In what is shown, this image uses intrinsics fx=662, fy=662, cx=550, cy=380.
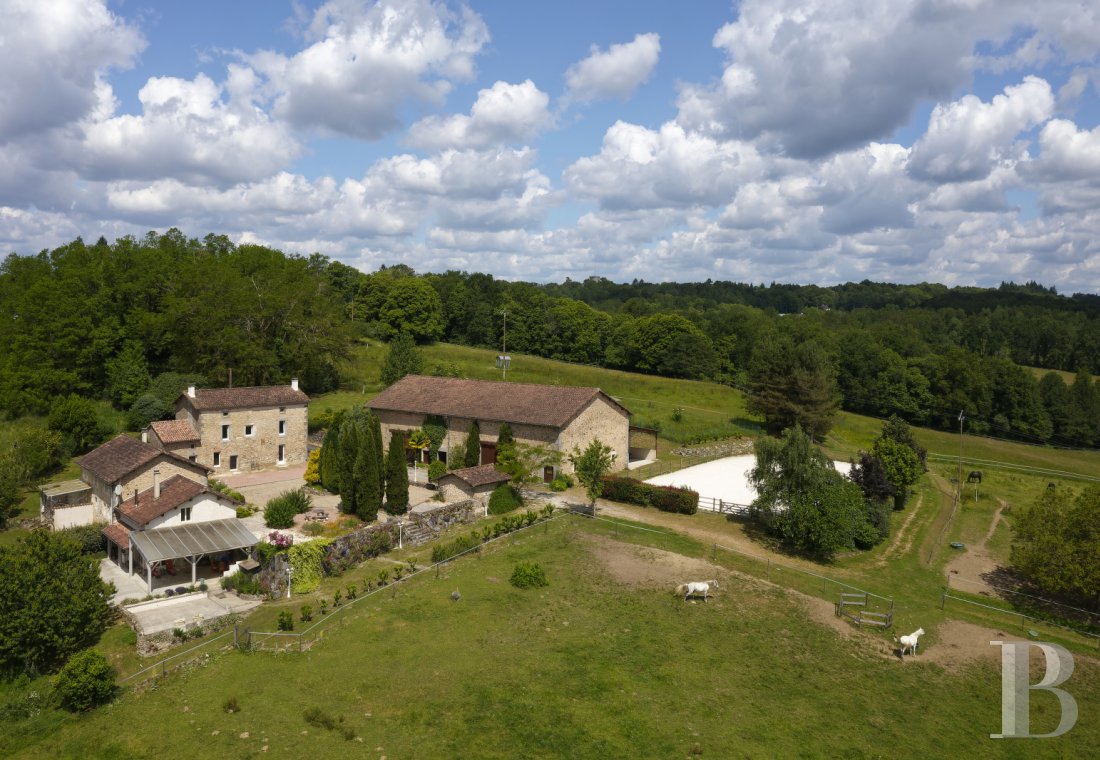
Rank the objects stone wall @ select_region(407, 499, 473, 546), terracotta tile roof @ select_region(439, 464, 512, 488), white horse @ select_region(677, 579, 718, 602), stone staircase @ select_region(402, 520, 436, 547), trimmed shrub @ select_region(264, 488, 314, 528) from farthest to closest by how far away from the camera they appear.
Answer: terracotta tile roof @ select_region(439, 464, 512, 488), trimmed shrub @ select_region(264, 488, 314, 528), stone wall @ select_region(407, 499, 473, 546), stone staircase @ select_region(402, 520, 436, 547), white horse @ select_region(677, 579, 718, 602)

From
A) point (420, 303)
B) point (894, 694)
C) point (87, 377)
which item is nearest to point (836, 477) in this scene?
point (894, 694)

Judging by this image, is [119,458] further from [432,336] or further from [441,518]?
[432,336]

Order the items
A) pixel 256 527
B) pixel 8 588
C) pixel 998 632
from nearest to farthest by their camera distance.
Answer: pixel 8 588 → pixel 998 632 → pixel 256 527

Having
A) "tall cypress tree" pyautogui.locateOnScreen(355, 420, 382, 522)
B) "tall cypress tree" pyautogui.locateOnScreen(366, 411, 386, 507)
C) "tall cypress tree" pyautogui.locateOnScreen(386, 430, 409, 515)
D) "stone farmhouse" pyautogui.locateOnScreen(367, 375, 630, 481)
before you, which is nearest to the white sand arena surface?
"stone farmhouse" pyautogui.locateOnScreen(367, 375, 630, 481)

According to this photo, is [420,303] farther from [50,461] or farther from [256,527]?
[256,527]

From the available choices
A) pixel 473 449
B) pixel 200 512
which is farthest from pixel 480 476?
pixel 200 512

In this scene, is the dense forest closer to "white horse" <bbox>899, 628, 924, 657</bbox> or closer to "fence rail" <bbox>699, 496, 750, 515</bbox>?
"fence rail" <bbox>699, 496, 750, 515</bbox>
